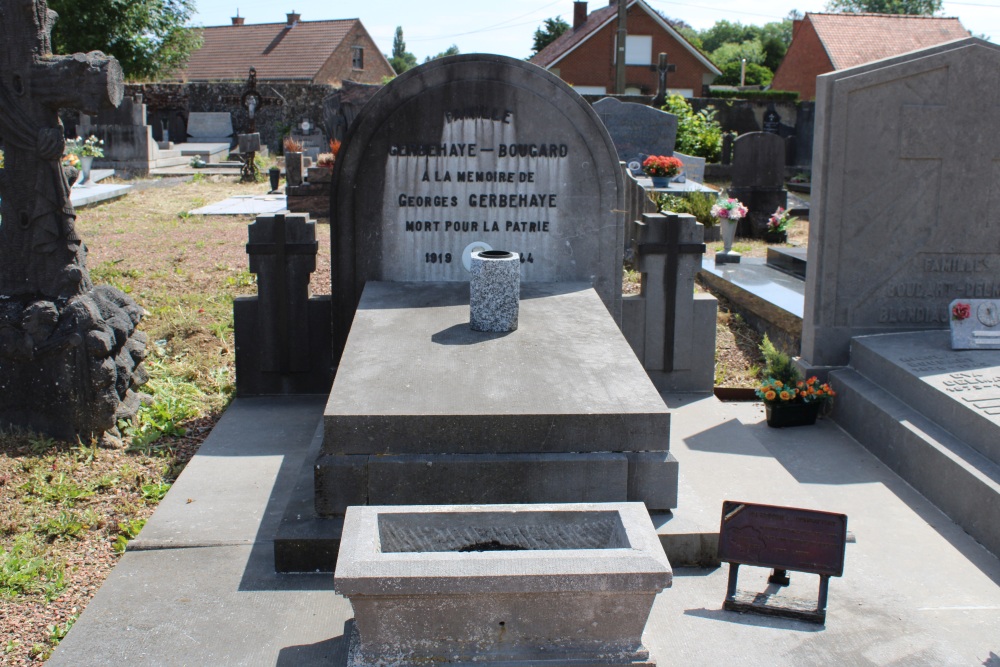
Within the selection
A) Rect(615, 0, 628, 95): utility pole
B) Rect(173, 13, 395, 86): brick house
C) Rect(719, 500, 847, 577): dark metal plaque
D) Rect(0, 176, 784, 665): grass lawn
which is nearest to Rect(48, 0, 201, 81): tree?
Rect(173, 13, 395, 86): brick house

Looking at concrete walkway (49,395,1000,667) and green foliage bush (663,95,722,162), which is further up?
green foliage bush (663,95,722,162)

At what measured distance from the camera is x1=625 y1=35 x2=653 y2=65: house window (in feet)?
151

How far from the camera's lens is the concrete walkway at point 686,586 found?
11.1 feet

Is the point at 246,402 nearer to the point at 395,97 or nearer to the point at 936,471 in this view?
the point at 395,97

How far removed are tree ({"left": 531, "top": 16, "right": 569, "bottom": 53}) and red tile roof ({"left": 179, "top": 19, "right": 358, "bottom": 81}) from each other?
1415cm

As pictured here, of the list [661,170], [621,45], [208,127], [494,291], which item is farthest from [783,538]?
[208,127]

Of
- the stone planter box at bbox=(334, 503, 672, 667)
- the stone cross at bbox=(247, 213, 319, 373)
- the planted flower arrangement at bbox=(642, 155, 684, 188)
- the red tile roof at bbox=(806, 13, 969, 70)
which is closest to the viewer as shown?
the stone planter box at bbox=(334, 503, 672, 667)

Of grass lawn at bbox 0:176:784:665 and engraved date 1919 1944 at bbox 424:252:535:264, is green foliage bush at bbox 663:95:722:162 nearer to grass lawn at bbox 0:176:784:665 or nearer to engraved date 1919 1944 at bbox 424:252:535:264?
grass lawn at bbox 0:176:784:665

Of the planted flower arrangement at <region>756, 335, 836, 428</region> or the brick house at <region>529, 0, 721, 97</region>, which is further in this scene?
the brick house at <region>529, 0, 721, 97</region>

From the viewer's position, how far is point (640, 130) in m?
17.3

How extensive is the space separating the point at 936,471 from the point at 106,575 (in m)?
4.23

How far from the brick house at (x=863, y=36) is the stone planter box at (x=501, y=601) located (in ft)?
129

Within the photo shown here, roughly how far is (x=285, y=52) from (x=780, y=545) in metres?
43.7

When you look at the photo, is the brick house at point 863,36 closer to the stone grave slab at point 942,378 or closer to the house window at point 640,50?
the house window at point 640,50
